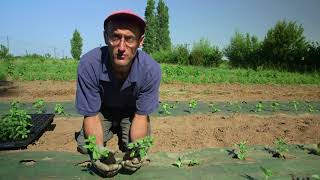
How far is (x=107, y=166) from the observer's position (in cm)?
297

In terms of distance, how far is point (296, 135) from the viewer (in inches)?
190

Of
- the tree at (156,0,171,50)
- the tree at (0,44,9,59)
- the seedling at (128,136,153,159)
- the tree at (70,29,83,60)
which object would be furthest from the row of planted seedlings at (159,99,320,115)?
the tree at (70,29,83,60)

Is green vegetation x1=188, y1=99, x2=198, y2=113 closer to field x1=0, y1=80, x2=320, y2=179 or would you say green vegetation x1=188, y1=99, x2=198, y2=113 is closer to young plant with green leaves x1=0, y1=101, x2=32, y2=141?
field x1=0, y1=80, x2=320, y2=179

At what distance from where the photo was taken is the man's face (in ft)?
A: 9.39

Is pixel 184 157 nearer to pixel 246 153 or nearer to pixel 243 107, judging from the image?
pixel 246 153

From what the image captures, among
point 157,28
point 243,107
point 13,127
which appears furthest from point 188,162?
point 157,28

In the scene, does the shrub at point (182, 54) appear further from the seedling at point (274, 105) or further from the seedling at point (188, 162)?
the seedling at point (188, 162)

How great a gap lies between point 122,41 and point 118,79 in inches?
19.0

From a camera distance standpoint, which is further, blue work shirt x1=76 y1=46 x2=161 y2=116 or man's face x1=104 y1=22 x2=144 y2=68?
blue work shirt x1=76 y1=46 x2=161 y2=116

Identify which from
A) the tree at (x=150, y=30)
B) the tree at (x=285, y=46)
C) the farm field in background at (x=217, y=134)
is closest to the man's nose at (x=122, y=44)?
the farm field in background at (x=217, y=134)

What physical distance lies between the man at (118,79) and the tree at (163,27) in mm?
35913

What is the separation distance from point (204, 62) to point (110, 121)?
22714mm

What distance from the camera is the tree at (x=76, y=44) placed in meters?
53.9

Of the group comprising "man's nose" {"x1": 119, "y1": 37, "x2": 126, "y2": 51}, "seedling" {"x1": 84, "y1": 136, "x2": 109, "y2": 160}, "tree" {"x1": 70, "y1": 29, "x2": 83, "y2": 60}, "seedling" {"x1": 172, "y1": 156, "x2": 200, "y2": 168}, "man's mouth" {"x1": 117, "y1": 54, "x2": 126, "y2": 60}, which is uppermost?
"tree" {"x1": 70, "y1": 29, "x2": 83, "y2": 60}
